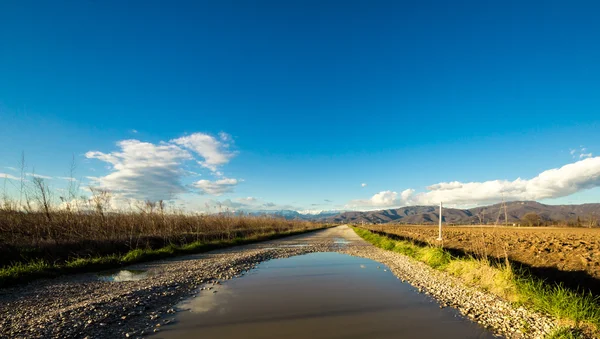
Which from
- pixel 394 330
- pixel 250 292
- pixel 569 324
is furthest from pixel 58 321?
pixel 569 324

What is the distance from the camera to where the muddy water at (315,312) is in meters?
5.79

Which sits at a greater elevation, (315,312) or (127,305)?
(127,305)

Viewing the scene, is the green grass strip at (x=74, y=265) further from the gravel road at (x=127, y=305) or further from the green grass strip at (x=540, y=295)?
the green grass strip at (x=540, y=295)

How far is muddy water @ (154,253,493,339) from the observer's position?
5.79 metres

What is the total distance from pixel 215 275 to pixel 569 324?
10.7 m

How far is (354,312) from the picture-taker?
706 centimetres

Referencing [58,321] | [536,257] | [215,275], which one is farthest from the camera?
[536,257]

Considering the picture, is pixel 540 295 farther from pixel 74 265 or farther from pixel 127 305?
pixel 74 265

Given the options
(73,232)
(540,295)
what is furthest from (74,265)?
(540,295)

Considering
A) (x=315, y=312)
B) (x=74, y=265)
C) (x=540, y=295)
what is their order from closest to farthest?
1. (x=315, y=312)
2. (x=540, y=295)
3. (x=74, y=265)

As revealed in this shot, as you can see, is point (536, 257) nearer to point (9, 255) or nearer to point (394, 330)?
point (394, 330)

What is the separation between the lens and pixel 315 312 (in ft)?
23.0

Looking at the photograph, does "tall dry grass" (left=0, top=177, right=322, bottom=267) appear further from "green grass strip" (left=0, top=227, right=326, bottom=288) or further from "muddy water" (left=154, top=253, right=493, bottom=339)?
"muddy water" (left=154, top=253, right=493, bottom=339)

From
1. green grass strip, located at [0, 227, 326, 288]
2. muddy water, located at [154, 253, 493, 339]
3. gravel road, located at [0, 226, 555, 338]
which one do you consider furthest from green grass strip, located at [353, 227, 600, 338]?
green grass strip, located at [0, 227, 326, 288]
